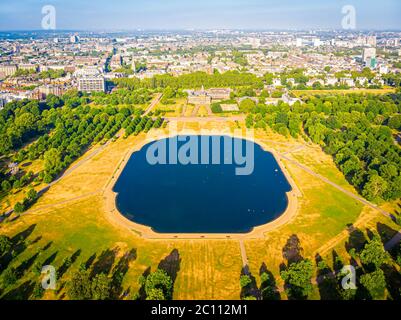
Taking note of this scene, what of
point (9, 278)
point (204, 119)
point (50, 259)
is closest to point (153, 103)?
point (204, 119)

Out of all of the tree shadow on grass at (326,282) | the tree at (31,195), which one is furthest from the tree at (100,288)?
the tree at (31,195)

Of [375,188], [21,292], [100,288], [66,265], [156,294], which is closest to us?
[156,294]

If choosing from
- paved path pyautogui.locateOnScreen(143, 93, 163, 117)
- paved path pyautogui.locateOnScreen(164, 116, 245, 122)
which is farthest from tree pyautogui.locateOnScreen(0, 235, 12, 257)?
paved path pyautogui.locateOnScreen(143, 93, 163, 117)

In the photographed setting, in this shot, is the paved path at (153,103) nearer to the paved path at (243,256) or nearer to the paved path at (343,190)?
the paved path at (343,190)

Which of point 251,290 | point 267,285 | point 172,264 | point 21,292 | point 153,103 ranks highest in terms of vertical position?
point 153,103

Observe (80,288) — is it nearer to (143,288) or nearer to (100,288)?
(100,288)

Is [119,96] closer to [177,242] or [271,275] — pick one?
[177,242]

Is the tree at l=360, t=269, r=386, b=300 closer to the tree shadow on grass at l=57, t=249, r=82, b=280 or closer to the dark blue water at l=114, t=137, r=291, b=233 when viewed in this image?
the dark blue water at l=114, t=137, r=291, b=233
